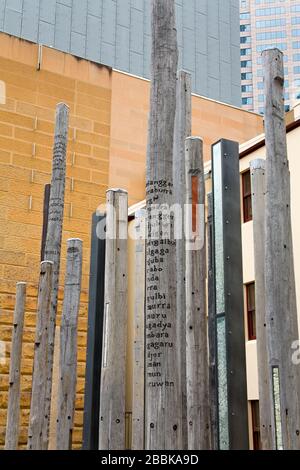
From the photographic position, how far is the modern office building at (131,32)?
26109mm

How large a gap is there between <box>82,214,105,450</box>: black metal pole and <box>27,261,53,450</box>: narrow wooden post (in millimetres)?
4309

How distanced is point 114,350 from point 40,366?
1.24m

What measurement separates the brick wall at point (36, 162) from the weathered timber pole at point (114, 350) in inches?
365

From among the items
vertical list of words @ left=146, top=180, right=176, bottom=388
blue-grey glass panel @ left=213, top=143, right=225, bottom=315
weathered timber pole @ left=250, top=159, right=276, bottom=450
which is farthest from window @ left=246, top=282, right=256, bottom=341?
vertical list of words @ left=146, top=180, right=176, bottom=388

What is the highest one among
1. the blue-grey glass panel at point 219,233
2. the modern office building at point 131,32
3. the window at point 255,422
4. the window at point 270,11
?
the window at point 270,11

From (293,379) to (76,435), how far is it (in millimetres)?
13115

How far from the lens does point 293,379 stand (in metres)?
6.28

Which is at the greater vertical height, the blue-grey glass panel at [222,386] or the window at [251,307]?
the window at [251,307]

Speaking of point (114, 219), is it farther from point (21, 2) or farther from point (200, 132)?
point (21, 2)

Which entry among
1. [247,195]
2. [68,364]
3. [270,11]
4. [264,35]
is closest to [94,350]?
[68,364]

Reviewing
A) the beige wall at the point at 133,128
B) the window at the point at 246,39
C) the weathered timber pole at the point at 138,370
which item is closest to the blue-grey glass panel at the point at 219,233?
the weathered timber pole at the point at 138,370

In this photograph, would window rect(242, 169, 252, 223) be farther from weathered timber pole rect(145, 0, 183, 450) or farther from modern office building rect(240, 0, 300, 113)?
modern office building rect(240, 0, 300, 113)

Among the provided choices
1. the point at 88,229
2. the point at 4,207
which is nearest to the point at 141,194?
the point at 88,229

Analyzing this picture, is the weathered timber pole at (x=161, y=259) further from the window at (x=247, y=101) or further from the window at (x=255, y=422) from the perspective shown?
the window at (x=247, y=101)
